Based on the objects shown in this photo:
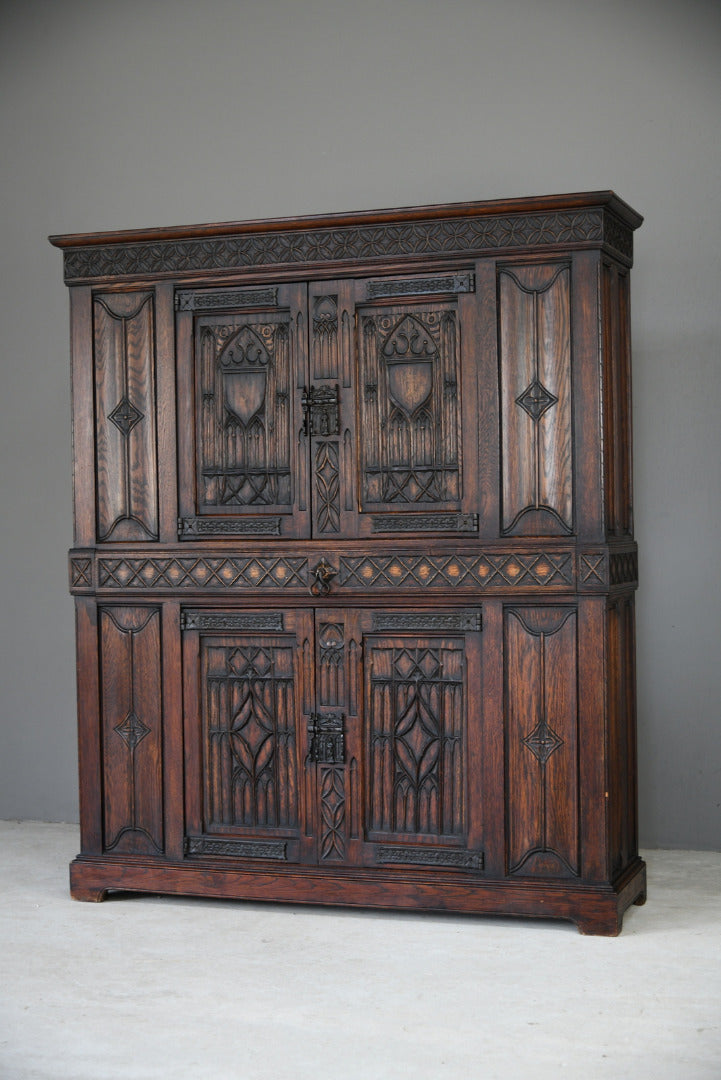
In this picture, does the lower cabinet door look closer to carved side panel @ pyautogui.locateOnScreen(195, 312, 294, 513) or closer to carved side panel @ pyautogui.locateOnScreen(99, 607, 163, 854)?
carved side panel @ pyautogui.locateOnScreen(99, 607, 163, 854)

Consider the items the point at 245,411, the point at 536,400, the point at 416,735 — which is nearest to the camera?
the point at 536,400

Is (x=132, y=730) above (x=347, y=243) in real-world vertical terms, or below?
below

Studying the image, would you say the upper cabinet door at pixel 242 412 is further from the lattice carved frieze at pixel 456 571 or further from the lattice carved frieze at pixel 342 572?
the lattice carved frieze at pixel 456 571

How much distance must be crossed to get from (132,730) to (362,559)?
1048 mm

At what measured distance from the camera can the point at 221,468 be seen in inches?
176

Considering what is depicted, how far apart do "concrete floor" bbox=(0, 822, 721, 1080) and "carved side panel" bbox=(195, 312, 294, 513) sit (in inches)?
56.8

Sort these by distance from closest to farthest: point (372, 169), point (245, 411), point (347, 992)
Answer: point (347, 992), point (245, 411), point (372, 169)

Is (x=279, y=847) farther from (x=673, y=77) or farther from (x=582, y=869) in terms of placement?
(x=673, y=77)

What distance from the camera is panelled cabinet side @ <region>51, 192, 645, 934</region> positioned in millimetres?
4141

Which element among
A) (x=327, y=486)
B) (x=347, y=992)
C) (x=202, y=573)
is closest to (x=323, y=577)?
(x=327, y=486)

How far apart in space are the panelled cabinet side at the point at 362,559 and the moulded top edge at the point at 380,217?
0.03 feet

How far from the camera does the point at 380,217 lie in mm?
4238

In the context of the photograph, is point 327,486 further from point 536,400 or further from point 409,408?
point 536,400

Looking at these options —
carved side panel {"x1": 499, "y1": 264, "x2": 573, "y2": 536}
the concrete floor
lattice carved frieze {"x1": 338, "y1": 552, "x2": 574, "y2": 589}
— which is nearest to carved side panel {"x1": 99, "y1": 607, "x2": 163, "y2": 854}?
the concrete floor
